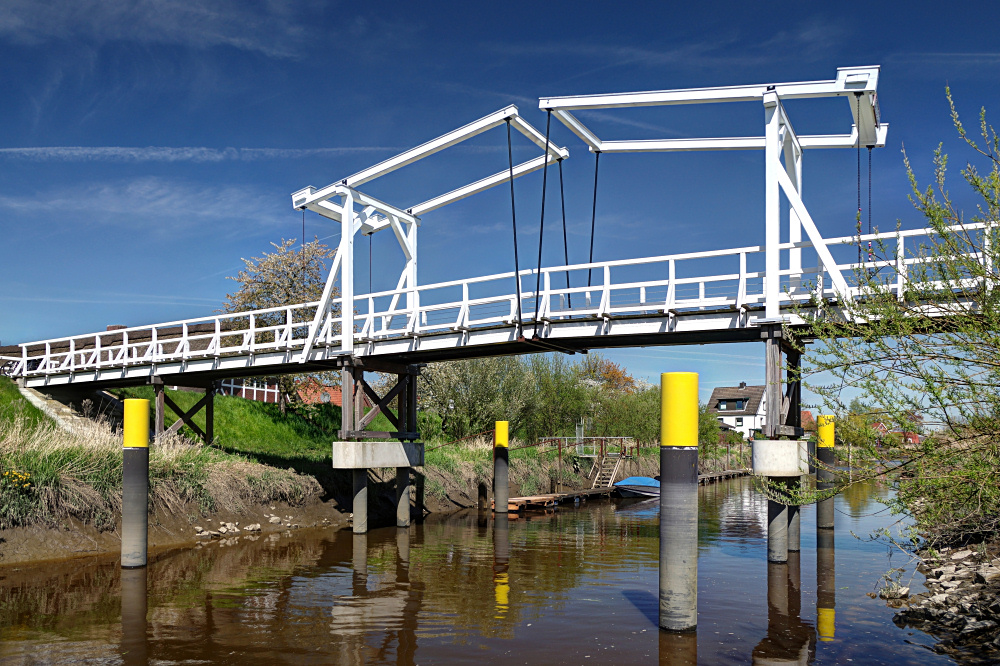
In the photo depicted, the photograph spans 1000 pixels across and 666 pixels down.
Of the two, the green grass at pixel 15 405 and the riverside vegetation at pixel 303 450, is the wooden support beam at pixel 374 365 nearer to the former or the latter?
the riverside vegetation at pixel 303 450

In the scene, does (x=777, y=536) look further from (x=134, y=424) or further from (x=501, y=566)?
(x=134, y=424)

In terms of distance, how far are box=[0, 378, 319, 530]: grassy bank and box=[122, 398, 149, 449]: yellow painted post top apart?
9.52 feet

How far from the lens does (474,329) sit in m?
19.3

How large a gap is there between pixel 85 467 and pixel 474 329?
30.9 feet

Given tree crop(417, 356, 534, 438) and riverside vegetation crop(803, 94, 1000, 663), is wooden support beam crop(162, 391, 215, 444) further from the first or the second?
riverside vegetation crop(803, 94, 1000, 663)

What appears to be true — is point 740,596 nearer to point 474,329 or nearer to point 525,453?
point 474,329

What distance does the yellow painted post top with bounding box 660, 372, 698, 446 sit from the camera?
31.7 feet

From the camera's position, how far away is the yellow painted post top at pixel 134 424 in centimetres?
1441

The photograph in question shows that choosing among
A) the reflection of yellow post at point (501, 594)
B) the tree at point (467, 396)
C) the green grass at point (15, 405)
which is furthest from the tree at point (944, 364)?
the tree at point (467, 396)

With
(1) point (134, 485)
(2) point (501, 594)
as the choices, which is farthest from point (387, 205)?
(2) point (501, 594)

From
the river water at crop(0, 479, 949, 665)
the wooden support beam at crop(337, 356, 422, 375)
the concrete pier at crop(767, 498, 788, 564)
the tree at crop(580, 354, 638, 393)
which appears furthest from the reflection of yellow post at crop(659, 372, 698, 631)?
the tree at crop(580, 354, 638, 393)

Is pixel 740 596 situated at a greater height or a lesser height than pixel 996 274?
lesser

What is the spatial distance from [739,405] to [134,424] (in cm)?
8018

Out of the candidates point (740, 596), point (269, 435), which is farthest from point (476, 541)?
point (269, 435)
